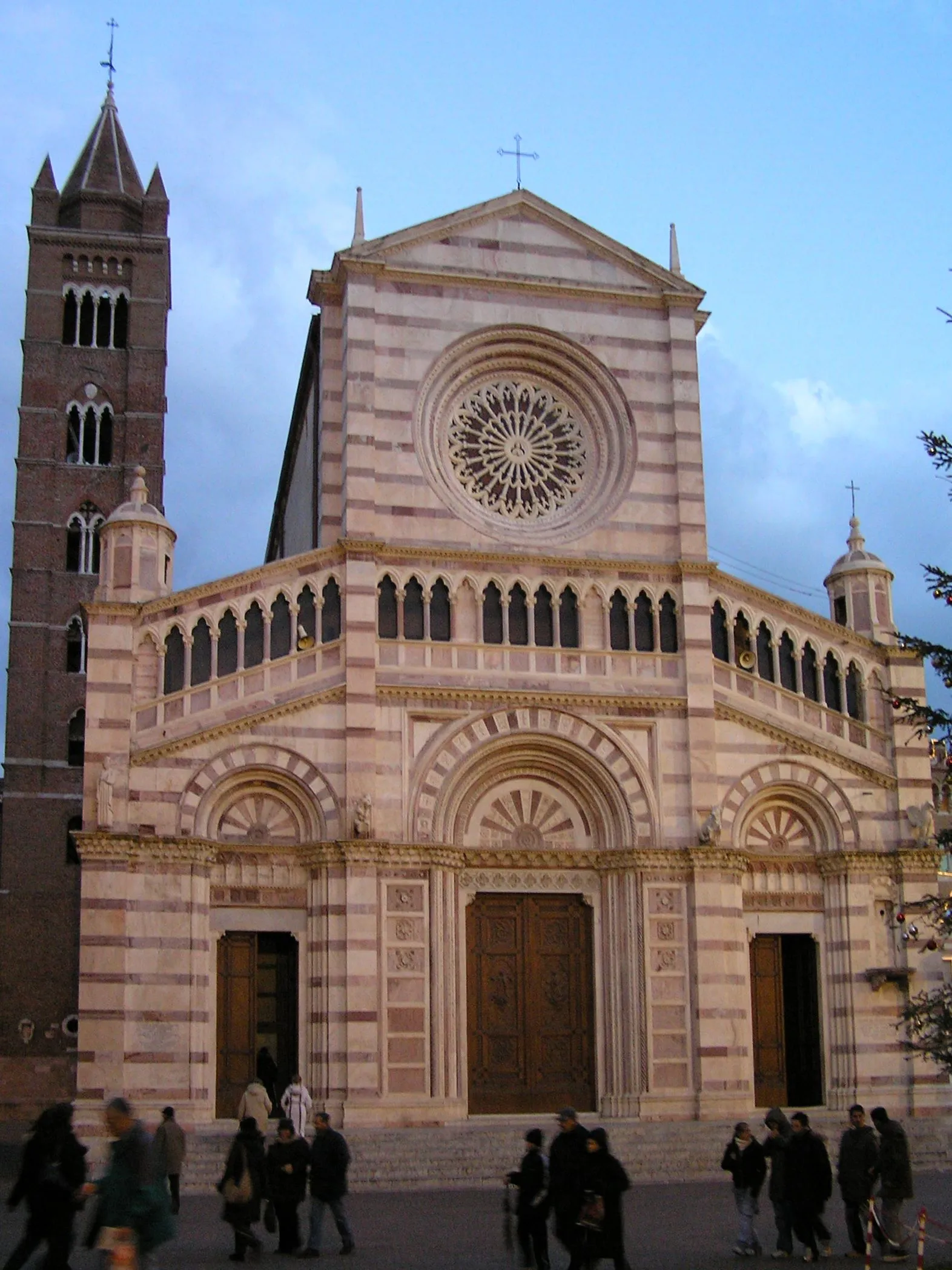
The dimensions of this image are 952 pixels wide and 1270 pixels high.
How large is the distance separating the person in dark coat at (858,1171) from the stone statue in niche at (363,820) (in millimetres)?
11494

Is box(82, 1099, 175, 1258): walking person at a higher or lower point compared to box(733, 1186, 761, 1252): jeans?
higher

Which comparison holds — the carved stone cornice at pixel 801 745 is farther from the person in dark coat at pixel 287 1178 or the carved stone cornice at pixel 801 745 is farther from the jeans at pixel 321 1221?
the jeans at pixel 321 1221

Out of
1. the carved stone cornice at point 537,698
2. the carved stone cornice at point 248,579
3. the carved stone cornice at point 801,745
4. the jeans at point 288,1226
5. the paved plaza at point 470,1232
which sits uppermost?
the carved stone cornice at point 248,579

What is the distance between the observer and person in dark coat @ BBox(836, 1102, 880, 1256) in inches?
647

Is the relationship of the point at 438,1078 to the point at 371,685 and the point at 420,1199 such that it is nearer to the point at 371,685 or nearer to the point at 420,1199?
the point at 420,1199

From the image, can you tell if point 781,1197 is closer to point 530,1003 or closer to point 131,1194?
point 131,1194

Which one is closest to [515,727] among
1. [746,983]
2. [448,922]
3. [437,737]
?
[437,737]

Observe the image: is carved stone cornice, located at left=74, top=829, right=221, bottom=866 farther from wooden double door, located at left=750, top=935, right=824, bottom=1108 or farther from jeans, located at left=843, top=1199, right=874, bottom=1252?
jeans, located at left=843, top=1199, right=874, bottom=1252

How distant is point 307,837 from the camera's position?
26.9m

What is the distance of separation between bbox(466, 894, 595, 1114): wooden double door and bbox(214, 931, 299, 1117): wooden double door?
3103mm

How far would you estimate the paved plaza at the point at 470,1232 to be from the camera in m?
16.3

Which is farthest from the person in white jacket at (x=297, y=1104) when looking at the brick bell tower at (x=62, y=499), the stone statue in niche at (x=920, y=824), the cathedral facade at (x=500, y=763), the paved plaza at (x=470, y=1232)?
the brick bell tower at (x=62, y=499)

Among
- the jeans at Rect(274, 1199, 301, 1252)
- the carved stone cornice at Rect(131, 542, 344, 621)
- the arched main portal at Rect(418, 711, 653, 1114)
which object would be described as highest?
the carved stone cornice at Rect(131, 542, 344, 621)

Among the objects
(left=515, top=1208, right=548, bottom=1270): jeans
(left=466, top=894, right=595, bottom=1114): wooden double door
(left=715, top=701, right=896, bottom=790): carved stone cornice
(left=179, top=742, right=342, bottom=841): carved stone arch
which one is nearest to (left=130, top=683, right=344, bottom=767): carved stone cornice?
(left=179, top=742, right=342, bottom=841): carved stone arch
